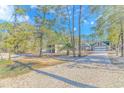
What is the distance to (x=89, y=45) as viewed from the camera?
4215 millimetres

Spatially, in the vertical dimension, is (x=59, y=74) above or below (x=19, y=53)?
below

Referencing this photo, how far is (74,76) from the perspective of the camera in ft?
12.4

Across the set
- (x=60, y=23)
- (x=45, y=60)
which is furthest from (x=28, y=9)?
(x=45, y=60)

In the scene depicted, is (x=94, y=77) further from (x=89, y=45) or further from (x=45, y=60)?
(x=45, y=60)

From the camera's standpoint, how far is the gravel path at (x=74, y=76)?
11.3ft

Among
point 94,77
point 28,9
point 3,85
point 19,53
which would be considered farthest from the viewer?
point 19,53

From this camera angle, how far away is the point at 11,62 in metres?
4.36

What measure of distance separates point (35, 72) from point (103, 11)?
1518mm

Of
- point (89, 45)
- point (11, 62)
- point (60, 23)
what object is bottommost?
point (11, 62)

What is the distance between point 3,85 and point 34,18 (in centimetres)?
133

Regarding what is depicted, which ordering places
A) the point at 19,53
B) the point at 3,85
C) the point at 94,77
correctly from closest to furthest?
the point at 3,85 < the point at 94,77 < the point at 19,53

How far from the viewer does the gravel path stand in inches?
136

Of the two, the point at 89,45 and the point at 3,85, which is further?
the point at 89,45

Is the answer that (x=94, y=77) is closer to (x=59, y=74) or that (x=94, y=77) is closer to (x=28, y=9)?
(x=59, y=74)
